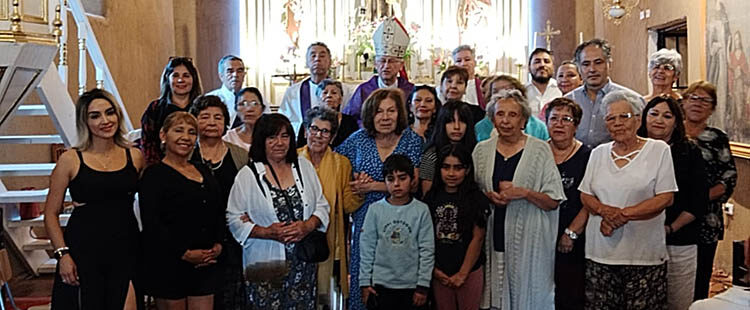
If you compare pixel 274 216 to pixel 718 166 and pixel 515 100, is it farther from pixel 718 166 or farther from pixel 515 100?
pixel 718 166

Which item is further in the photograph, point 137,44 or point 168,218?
point 137,44

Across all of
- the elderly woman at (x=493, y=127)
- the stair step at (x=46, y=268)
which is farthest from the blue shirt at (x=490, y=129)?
the stair step at (x=46, y=268)

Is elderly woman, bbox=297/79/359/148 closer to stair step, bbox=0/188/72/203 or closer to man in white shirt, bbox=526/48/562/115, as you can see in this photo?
man in white shirt, bbox=526/48/562/115

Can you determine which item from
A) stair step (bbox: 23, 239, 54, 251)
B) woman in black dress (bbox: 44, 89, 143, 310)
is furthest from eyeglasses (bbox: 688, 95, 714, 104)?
stair step (bbox: 23, 239, 54, 251)

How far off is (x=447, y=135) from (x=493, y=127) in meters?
0.39

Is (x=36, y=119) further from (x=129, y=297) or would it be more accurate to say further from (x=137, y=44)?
(x=129, y=297)

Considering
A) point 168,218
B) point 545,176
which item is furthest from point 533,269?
point 168,218

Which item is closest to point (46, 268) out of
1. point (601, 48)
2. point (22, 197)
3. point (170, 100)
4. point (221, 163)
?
point (22, 197)

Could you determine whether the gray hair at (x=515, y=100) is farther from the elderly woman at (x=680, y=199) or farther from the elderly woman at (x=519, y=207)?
the elderly woman at (x=680, y=199)

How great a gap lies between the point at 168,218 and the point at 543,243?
1.65 meters

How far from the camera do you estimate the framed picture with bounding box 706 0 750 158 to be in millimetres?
5543

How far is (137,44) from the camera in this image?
8.38m

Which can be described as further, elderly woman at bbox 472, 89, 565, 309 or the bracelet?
elderly woman at bbox 472, 89, 565, 309

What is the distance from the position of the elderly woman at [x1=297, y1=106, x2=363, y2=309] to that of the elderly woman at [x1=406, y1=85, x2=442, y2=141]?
0.45m
